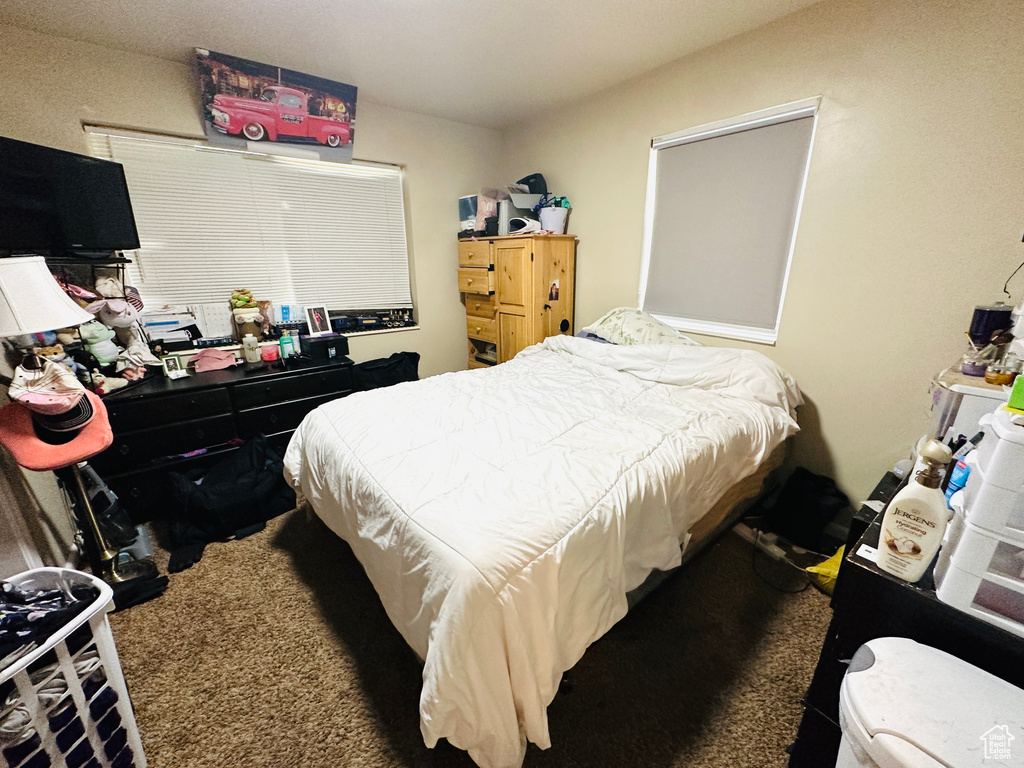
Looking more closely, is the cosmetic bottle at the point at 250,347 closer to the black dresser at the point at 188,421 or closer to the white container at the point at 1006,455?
the black dresser at the point at 188,421

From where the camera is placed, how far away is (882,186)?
1817mm

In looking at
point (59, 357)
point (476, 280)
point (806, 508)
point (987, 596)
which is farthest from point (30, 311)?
point (806, 508)

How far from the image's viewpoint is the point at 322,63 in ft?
7.91

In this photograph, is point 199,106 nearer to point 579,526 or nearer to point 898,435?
point 579,526

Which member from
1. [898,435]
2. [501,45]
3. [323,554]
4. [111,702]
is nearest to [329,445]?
[323,554]

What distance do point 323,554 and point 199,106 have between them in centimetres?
285

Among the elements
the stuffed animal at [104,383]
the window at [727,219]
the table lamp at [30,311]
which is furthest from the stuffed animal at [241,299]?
the window at [727,219]

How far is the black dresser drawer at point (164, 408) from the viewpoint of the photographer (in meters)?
2.10

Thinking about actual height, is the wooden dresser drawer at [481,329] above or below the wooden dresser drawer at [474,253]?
below

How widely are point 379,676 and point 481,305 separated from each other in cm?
287

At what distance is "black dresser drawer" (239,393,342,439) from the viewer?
2.50 m

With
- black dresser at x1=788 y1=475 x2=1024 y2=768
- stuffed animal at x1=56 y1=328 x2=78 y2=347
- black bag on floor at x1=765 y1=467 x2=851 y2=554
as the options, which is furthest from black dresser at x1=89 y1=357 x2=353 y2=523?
black bag on floor at x1=765 y1=467 x2=851 y2=554

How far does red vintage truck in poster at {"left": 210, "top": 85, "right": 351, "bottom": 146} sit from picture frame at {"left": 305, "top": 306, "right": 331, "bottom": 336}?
115 cm

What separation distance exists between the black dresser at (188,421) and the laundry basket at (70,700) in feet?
3.87
